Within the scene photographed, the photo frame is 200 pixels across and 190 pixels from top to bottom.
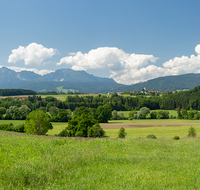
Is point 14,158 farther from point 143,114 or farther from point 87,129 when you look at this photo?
point 143,114

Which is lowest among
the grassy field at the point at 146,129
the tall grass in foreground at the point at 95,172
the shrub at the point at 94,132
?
the grassy field at the point at 146,129

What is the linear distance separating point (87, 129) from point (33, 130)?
48.4 feet

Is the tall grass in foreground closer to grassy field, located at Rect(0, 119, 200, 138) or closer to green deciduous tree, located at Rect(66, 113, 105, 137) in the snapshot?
green deciduous tree, located at Rect(66, 113, 105, 137)

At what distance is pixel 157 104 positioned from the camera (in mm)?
174250

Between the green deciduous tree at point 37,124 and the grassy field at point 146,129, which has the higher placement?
the green deciduous tree at point 37,124

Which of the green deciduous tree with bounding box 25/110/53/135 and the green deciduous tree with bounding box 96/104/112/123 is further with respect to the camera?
the green deciduous tree with bounding box 96/104/112/123

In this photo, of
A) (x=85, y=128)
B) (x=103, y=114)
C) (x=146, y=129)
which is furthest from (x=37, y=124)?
(x=103, y=114)

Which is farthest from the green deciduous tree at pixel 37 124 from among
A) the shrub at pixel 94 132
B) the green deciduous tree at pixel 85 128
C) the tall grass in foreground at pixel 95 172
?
the tall grass in foreground at pixel 95 172

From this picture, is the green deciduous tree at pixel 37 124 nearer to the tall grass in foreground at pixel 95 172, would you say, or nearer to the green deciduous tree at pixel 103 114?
the tall grass in foreground at pixel 95 172

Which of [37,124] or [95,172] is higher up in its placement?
[95,172]

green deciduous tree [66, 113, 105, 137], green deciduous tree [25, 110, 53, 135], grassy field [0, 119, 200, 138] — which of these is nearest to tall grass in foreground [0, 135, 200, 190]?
green deciduous tree [66, 113, 105, 137]

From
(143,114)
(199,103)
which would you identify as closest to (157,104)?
(199,103)

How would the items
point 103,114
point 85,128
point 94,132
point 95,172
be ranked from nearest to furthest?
1. point 95,172
2. point 94,132
3. point 85,128
4. point 103,114

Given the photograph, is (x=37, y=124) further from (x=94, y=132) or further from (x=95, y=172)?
(x=95, y=172)
